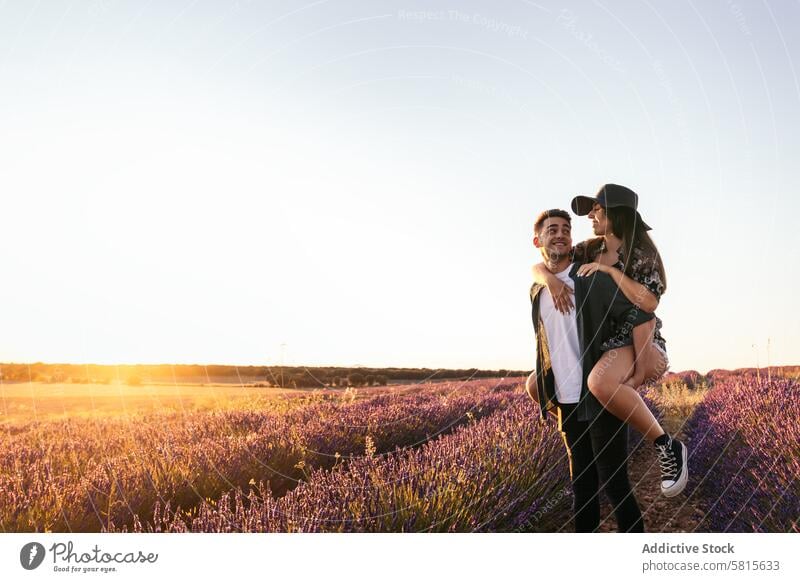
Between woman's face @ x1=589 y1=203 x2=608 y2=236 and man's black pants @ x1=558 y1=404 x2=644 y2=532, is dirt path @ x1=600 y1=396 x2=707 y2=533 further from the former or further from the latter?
woman's face @ x1=589 y1=203 x2=608 y2=236

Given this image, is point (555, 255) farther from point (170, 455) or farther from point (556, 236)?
point (170, 455)

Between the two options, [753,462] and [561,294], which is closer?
[561,294]

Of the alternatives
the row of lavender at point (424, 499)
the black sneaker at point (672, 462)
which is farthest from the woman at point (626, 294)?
the row of lavender at point (424, 499)

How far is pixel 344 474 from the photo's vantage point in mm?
2953

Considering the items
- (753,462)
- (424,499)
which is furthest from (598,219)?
(753,462)

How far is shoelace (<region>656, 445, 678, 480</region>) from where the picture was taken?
2637mm

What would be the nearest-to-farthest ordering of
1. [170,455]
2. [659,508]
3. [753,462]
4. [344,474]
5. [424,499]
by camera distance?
[424,499] → [344,474] → [170,455] → [753,462] → [659,508]

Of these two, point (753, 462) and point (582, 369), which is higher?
point (582, 369)

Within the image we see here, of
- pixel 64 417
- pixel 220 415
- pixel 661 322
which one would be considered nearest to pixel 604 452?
pixel 661 322

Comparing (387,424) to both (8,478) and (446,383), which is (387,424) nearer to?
(8,478)

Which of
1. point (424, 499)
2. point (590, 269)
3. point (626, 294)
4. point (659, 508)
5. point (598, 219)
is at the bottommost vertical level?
point (659, 508)

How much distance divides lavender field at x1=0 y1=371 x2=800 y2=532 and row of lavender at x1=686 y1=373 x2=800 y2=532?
0.01 meters

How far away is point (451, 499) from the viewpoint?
2.53 m

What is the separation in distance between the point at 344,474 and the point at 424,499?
638 millimetres
